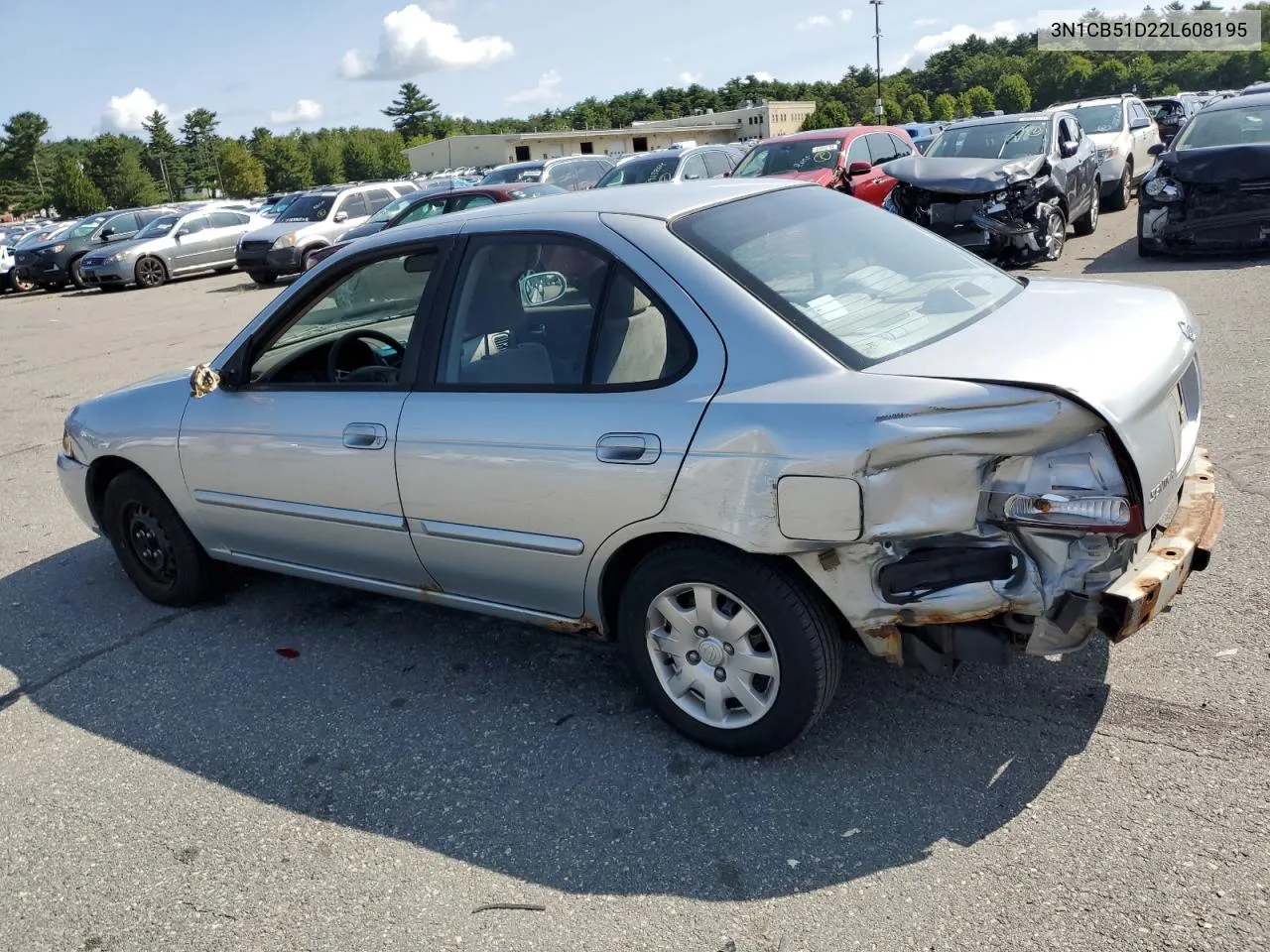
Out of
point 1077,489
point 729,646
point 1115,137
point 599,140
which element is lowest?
point 729,646

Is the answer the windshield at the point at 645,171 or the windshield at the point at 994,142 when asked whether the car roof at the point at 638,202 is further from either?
the windshield at the point at 645,171

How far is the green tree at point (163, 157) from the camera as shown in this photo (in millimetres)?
113062

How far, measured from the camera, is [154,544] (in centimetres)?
491

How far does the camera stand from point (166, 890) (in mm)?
2982

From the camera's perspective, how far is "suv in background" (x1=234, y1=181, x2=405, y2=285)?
64.2 feet

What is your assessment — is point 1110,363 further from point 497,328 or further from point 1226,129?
point 1226,129

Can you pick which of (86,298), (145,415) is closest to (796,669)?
(145,415)

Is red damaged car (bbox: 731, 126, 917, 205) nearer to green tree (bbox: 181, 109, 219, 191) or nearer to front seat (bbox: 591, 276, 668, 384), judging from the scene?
front seat (bbox: 591, 276, 668, 384)

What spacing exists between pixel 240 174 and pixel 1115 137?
90600 millimetres

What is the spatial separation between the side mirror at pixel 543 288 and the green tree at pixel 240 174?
9760 centimetres

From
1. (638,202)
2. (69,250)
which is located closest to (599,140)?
(69,250)

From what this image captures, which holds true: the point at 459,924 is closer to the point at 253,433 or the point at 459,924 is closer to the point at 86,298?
the point at 253,433

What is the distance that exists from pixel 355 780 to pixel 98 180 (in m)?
98.7

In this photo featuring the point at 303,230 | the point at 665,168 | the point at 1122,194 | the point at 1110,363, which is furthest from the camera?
the point at 303,230
